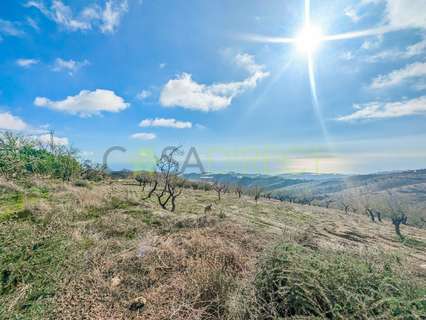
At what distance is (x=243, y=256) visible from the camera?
565 cm

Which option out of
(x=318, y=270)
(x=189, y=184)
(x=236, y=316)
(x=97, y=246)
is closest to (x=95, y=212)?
(x=97, y=246)

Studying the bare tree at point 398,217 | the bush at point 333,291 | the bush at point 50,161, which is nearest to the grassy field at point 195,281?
the bush at point 333,291

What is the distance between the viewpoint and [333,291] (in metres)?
2.91

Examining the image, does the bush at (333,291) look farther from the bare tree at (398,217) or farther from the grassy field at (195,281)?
the bare tree at (398,217)

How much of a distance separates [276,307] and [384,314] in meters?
1.31

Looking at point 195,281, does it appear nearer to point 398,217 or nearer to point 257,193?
point 257,193

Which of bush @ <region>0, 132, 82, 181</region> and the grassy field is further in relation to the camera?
bush @ <region>0, 132, 82, 181</region>

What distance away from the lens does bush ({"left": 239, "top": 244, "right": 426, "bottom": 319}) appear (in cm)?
250

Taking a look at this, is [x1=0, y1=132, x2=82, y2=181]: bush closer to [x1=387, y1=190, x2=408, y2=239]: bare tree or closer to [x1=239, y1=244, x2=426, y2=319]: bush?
[x1=239, y1=244, x2=426, y2=319]: bush

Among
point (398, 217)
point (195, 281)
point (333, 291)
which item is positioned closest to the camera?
point (333, 291)

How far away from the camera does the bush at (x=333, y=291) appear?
2498 mm

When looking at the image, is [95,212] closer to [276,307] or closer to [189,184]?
[276,307]

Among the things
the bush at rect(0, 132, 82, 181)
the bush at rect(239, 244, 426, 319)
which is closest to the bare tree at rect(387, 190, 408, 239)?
the bush at rect(239, 244, 426, 319)

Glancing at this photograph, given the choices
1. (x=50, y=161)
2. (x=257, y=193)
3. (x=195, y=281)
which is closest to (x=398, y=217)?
(x=257, y=193)
